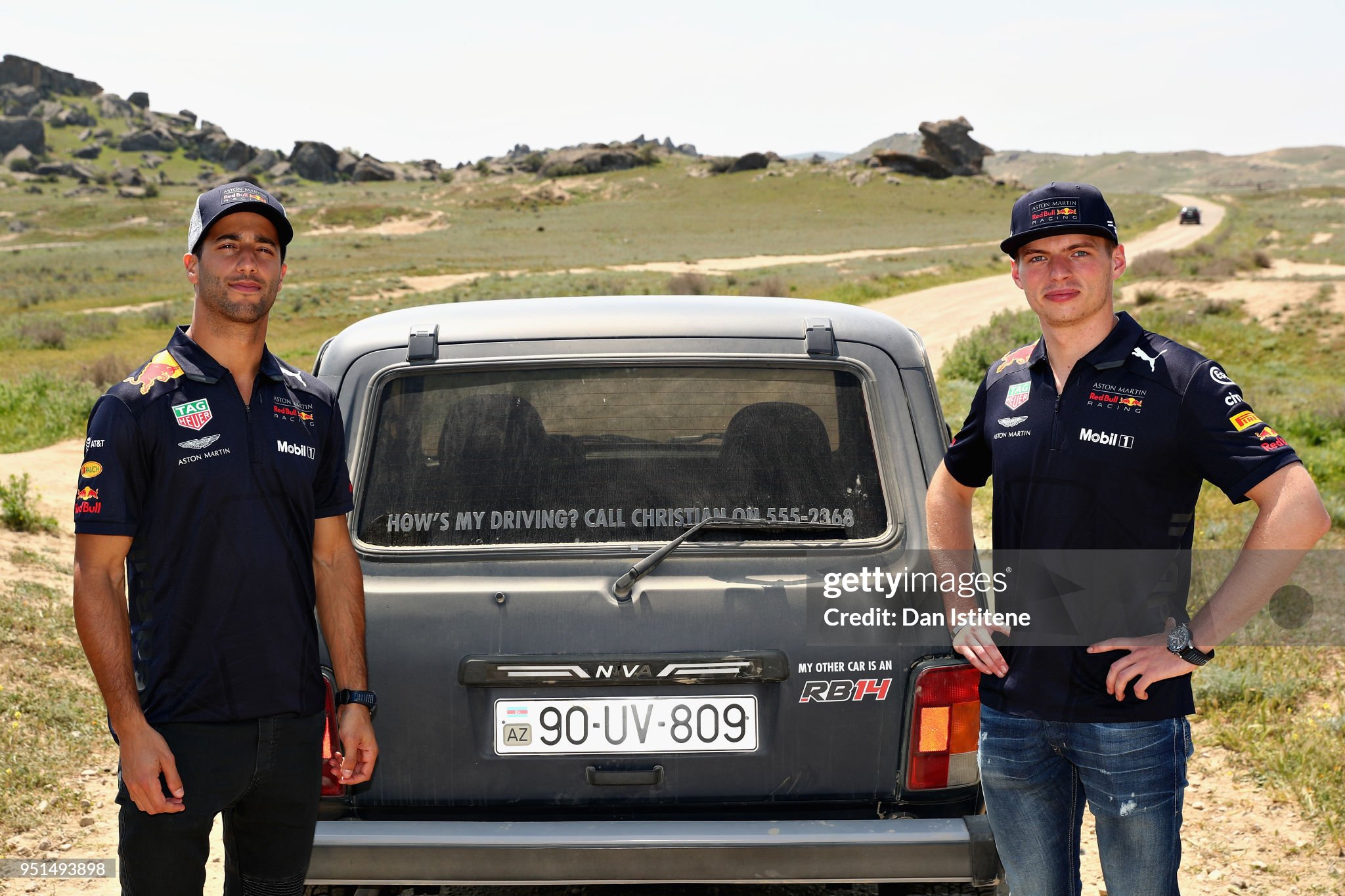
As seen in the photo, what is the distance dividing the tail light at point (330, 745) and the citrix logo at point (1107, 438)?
1749mm

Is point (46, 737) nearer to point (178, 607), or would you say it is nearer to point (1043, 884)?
point (178, 607)

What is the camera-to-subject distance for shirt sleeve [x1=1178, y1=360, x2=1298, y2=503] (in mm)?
2148

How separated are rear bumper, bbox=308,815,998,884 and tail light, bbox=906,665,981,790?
0.46 ft

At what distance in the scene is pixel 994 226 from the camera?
86438 mm

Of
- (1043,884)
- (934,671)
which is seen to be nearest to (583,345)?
(934,671)

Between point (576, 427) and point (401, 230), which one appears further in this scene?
point (401, 230)

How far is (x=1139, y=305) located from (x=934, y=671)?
86.9ft

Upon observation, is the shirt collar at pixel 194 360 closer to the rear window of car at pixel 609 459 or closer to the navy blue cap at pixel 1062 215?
the rear window of car at pixel 609 459

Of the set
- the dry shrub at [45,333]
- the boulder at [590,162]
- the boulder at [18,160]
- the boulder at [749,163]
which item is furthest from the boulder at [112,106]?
the dry shrub at [45,333]

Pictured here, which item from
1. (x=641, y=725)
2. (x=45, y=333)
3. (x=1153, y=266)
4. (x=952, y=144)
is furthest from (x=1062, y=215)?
(x=952, y=144)

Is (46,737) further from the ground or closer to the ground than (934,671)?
closer to the ground

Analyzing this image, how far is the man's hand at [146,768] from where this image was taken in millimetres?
2158

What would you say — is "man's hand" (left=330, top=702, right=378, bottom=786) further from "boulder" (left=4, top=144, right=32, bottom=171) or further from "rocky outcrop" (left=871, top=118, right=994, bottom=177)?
"boulder" (left=4, top=144, right=32, bottom=171)

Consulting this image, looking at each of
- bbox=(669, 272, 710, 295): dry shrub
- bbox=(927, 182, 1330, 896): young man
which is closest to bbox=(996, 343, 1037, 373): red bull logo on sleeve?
bbox=(927, 182, 1330, 896): young man
